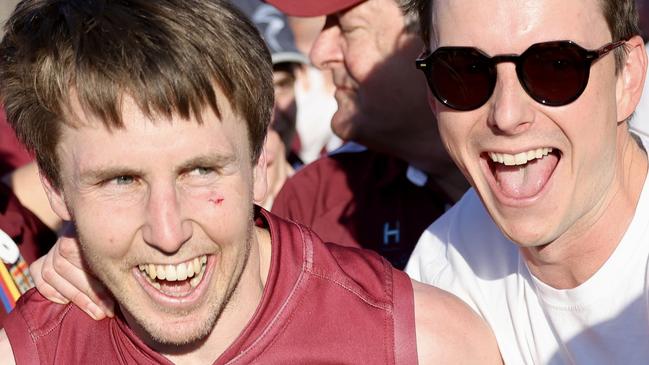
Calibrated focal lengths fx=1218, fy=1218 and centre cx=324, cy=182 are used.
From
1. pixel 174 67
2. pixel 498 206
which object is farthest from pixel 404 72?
pixel 174 67

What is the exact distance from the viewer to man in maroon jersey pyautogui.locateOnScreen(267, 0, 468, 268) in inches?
167

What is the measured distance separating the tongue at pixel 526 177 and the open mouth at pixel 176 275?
0.82 metres

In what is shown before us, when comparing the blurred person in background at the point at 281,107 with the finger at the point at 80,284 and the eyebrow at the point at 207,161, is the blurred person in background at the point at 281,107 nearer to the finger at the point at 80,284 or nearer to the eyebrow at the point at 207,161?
the finger at the point at 80,284

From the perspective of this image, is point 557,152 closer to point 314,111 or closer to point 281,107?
point 281,107

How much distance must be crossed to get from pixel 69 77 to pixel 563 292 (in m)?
1.36

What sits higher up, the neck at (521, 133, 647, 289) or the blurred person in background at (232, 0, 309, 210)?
the neck at (521, 133, 647, 289)

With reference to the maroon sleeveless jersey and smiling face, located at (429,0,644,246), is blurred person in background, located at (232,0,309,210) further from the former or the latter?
smiling face, located at (429,0,644,246)

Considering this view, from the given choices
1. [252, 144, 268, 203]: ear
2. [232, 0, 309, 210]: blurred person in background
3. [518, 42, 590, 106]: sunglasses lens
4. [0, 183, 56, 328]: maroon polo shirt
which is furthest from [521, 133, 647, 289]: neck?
[232, 0, 309, 210]: blurred person in background

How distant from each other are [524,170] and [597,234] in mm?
250

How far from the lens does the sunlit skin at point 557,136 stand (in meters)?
3.00

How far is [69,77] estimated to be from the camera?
2.93 metres

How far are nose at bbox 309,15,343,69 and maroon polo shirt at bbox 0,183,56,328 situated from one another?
45.3 inches

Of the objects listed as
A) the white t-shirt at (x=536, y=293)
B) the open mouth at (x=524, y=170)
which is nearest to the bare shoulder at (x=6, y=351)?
the white t-shirt at (x=536, y=293)

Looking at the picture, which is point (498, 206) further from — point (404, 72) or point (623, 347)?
point (404, 72)
